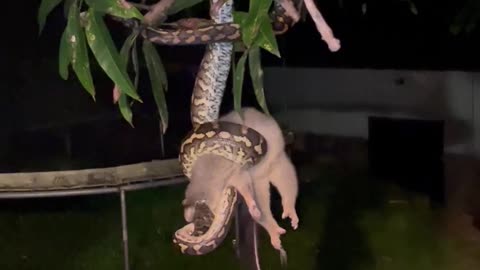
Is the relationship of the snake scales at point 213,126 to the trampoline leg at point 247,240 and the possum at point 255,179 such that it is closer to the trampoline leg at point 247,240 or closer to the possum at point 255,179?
the possum at point 255,179

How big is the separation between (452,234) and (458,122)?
379 millimetres

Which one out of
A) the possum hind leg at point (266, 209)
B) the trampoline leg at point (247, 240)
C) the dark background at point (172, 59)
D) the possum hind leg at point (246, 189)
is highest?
the possum hind leg at point (246, 189)

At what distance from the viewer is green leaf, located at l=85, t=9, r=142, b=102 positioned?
1.73ft

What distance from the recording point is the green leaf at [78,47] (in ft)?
1.78

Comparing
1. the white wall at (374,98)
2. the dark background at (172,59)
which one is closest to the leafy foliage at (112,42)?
the dark background at (172,59)

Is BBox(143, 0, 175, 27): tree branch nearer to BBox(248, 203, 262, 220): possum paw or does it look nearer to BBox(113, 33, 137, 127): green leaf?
BBox(113, 33, 137, 127): green leaf

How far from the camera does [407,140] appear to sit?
2324mm

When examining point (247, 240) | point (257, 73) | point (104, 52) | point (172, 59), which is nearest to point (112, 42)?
point (104, 52)

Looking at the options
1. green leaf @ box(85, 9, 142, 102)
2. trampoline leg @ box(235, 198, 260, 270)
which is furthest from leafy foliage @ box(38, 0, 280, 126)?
trampoline leg @ box(235, 198, 260, 270)

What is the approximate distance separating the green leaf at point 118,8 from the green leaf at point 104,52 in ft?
0.07

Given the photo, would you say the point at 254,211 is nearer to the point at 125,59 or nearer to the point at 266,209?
the point at 266,209

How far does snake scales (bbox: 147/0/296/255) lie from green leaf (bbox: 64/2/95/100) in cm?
6

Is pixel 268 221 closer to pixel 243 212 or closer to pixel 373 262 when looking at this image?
pixel 243 212

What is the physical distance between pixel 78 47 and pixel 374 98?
6.08 ft
